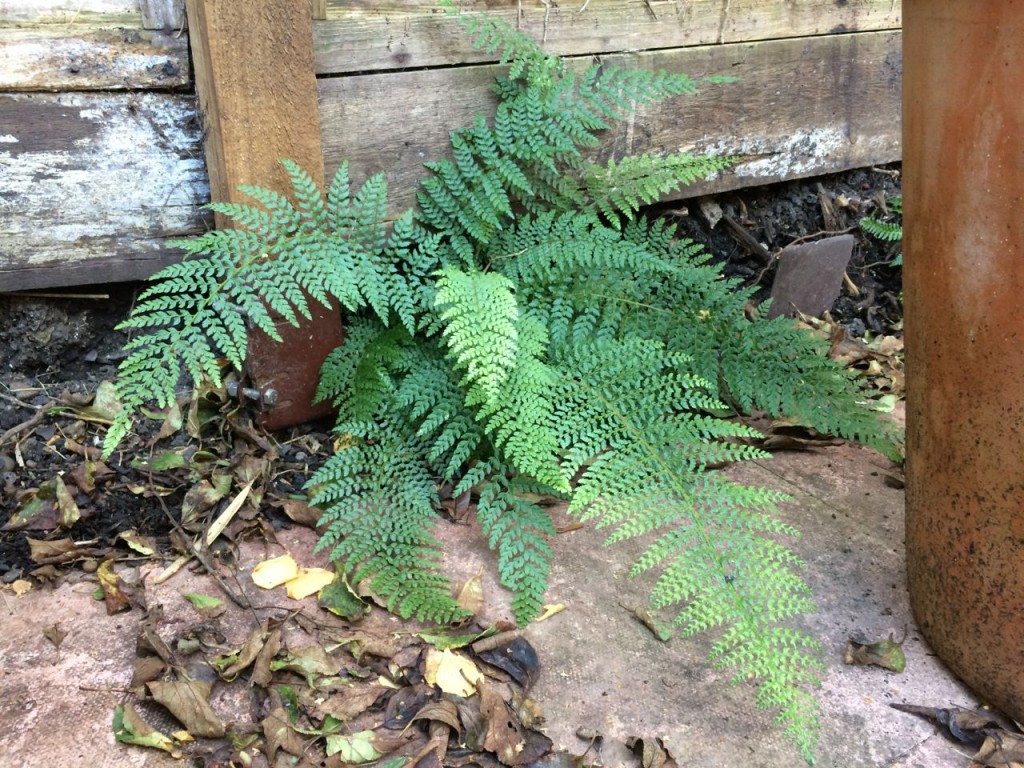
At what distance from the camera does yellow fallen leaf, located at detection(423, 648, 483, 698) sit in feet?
5.91

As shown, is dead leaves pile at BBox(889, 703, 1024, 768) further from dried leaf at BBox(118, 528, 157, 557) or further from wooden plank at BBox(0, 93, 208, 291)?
wooden plank at BBox(0, 93, 208, 291)

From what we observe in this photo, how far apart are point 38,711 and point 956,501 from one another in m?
1.90

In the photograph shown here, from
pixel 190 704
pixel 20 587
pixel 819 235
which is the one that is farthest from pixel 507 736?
pixel 819 235

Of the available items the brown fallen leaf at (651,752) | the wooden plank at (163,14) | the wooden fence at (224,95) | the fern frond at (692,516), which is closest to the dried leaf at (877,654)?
the fern frond at (692,516)

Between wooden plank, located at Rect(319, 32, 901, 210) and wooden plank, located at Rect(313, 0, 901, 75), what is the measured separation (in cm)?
4

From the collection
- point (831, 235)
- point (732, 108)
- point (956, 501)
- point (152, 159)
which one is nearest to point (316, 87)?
point (152, 159)

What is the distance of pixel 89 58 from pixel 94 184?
0.32 metres

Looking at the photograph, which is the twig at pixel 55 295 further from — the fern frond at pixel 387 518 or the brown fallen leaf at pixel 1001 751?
the brown fallen leaf at pixel 1001 751

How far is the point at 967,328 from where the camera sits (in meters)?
1.70

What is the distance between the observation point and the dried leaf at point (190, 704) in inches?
65.1

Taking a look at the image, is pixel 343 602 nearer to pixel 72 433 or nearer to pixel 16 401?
pixel 72 433

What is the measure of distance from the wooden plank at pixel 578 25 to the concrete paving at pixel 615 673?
135 cm

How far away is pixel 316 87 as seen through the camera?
2.38 metres

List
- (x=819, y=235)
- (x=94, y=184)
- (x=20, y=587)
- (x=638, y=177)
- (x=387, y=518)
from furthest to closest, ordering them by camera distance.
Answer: (x=819, y=235), (x=638, y=177), (x=94, y=184), (x=387, y=518), (x=20, y=587)
